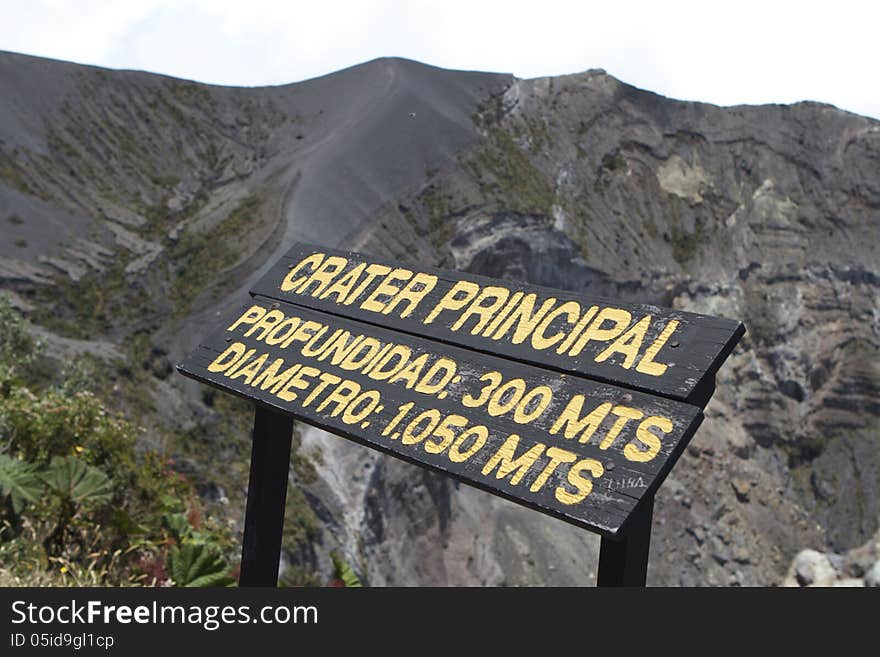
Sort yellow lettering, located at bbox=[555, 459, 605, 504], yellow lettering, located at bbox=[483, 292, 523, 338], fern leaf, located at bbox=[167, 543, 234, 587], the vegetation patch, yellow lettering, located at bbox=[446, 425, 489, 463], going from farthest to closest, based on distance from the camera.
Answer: the vegetation patch
fern leaf, located at bbox=[167, 543, 234, 587]
yellow lettering, located at bbox=[483, 292, 523, 338]
yellow lettering, located at bbox=[446, 425, 489, 463]
yellow lettering, located at bbox=[555, 459, 605, 504]

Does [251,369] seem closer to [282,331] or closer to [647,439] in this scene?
[282,331]

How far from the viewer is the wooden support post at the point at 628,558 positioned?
12.7 ft

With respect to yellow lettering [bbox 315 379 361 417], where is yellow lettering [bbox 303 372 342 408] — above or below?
above

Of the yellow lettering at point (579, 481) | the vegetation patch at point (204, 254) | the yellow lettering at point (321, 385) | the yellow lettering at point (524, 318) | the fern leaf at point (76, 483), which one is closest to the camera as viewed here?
the yellow lettering at point (579, 481)

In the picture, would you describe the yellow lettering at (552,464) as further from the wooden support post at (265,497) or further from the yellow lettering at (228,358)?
the yellow lettering at (228,358)

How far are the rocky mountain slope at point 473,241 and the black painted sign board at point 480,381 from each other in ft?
53.2

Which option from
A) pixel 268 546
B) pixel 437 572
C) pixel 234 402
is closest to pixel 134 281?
pixel 234 402

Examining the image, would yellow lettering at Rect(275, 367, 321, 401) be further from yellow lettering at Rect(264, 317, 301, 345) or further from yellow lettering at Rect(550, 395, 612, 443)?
yellow lettering at Rect(550, 395, 612, 443)

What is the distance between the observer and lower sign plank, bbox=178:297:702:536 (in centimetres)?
364

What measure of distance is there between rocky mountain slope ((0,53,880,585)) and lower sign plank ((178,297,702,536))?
1646 cm

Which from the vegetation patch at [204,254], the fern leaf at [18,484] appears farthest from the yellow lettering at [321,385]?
the vegetation patch at [204,254]

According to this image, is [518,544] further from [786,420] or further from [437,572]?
[786,420]

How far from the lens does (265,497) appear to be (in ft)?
18.5

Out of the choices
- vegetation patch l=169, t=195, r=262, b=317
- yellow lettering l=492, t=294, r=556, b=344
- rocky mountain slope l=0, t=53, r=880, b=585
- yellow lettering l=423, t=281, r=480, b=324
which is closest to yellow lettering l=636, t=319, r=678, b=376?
yellow lettering l=492, t=294, r=556, b=344
